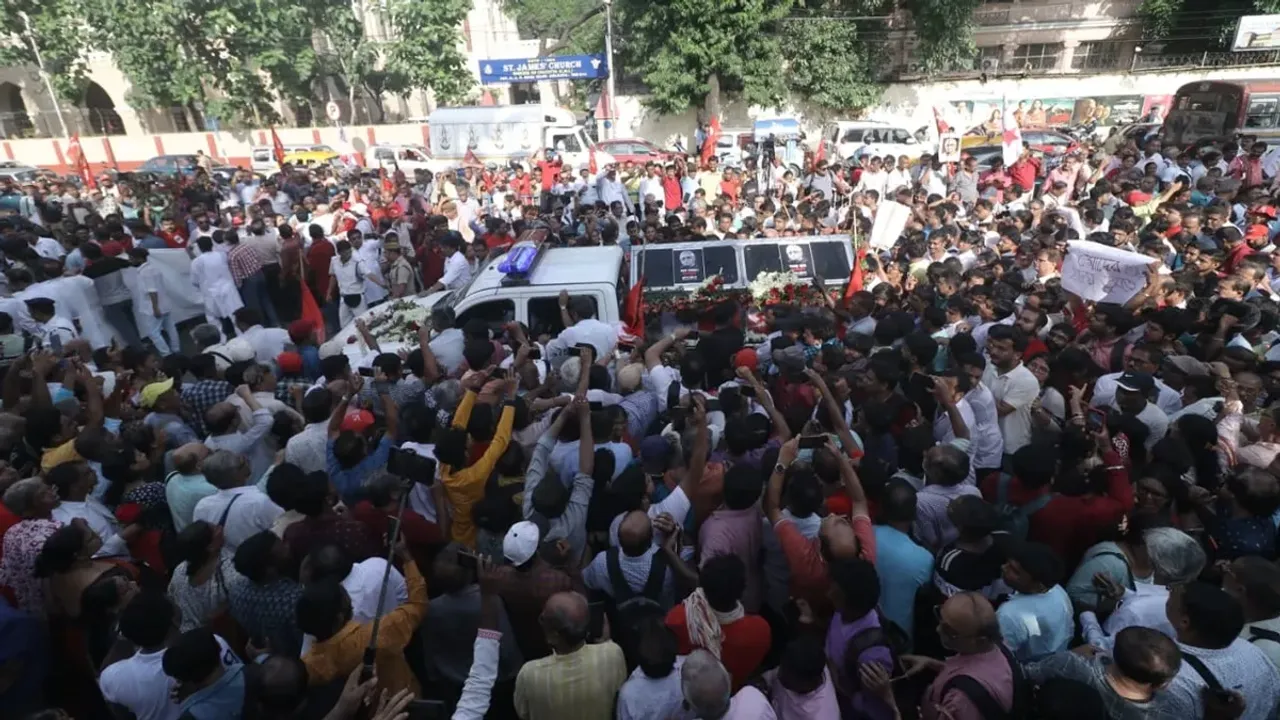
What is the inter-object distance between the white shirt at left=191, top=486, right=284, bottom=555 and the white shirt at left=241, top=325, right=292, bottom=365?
9.86ft

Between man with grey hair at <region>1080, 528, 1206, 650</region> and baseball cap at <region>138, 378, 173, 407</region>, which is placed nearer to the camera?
man with grey hair at <region>1080, 528, 1206, 650</region>

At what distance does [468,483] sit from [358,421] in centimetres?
120

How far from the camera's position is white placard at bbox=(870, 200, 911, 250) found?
952 cm

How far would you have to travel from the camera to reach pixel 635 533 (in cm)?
326

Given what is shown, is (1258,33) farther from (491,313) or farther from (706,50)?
(491,313)

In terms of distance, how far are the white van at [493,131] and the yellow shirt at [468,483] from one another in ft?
69.9

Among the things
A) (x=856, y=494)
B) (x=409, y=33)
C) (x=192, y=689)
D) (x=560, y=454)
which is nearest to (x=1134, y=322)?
(x=856, y=494)

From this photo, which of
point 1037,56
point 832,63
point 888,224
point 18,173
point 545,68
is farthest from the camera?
point 545,68

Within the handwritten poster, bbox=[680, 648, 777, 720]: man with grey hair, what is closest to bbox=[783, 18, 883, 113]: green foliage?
the handwritten poster

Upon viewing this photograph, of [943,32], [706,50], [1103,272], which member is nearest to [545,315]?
[1103,272]

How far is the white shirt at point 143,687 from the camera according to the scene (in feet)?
9.21

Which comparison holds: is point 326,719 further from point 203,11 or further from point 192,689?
point 203,11

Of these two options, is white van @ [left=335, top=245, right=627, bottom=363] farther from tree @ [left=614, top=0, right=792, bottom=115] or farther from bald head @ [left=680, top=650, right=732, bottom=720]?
tree @ [left=614, top=0, right=792, bottom=115]

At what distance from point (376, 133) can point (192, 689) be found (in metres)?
33.3
